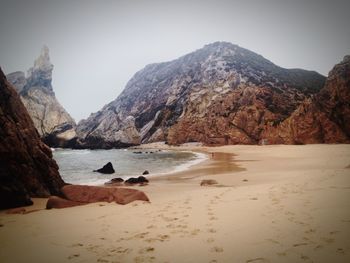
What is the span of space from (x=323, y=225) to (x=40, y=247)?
198 inches

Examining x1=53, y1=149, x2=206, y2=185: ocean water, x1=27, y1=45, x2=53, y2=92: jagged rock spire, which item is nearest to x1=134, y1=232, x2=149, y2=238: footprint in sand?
x1=53, y1=149, x2=206, y2=185: ocean water

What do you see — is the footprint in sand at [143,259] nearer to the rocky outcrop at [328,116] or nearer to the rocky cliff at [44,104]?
the rocky outcrop at [328,116]

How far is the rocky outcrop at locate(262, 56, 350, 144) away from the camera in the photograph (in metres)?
37.8

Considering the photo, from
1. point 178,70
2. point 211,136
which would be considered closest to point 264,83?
point 211,136

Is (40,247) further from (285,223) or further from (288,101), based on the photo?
(288,101)

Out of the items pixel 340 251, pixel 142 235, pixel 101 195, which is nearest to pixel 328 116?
pixel 101 195

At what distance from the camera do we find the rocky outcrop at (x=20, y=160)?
8805 mm

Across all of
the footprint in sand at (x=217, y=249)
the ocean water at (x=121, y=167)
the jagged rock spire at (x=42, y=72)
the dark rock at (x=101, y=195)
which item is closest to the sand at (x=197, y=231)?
the footprint in sand at (x=217, y=249)

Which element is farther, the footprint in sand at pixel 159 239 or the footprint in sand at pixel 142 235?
the footprint in sand at pixel 142 235

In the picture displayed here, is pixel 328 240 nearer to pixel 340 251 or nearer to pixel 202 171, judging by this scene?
pixel 340 251

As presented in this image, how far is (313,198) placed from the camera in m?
6.64

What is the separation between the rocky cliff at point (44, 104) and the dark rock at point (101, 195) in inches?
3053

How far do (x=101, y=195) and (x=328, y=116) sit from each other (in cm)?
3967

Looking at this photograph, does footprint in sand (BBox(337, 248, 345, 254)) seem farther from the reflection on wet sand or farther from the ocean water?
the ocean water
